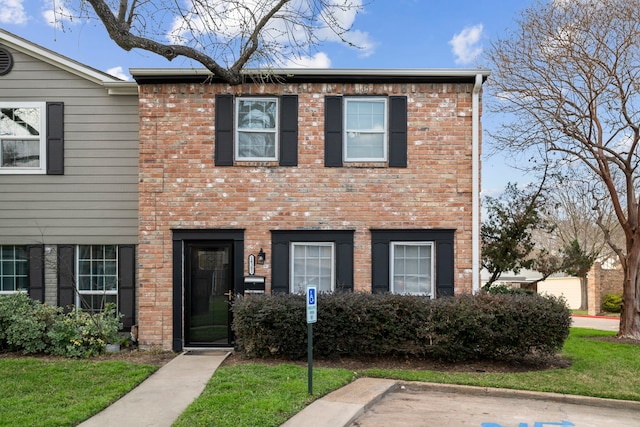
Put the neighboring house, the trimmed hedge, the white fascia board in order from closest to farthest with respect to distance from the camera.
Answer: the trimmed hedge < the white fascia board < the neighboring house

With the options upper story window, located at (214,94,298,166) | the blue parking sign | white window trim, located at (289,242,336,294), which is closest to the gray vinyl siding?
upper story window, located at (214,94,298,166)

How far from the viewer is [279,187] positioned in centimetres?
1046

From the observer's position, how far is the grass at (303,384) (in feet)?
20.6

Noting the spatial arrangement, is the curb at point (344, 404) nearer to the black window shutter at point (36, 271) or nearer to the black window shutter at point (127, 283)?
the black window shutter at point (127, 283)

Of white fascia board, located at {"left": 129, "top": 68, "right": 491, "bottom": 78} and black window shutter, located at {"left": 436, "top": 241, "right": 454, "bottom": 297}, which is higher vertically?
white fascia board, located at {"left": 129, "top": 68, "right": 491, "bottom": 78}

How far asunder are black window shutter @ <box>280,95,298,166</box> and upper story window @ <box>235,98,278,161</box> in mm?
148

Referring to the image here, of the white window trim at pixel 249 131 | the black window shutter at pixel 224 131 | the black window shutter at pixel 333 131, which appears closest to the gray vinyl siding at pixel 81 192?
the black window shutter at pixel 224 131

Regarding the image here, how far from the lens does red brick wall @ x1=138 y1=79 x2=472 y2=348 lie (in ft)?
34.1

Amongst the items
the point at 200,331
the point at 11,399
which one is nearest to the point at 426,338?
the point at 200,331

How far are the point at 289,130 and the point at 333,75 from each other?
132cm

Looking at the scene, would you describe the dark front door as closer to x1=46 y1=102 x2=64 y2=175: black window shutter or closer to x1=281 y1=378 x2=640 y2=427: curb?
x1=46 y1=102 x2=64 y2=175: black window shutter

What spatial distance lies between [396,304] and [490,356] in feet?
6.28

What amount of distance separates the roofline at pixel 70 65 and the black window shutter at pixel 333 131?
12.8ft

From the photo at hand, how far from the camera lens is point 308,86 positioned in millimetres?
10531
